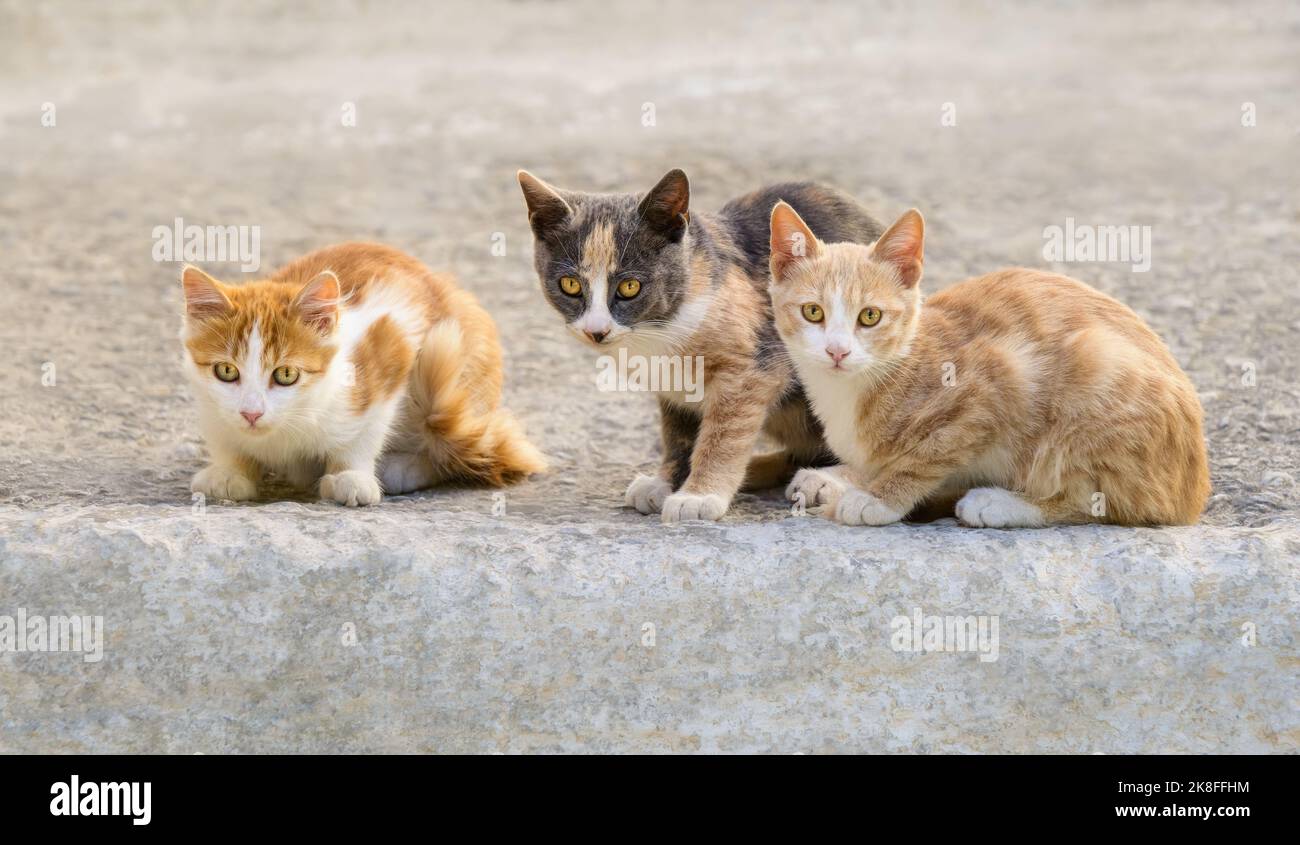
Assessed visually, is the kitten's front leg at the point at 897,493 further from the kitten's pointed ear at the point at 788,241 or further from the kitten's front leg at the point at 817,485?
the kitten's pointed ear at the point at 788,241

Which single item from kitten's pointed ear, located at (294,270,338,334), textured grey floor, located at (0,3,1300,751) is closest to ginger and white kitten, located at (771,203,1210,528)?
textured grey floor, located at (0,3,1300,751)

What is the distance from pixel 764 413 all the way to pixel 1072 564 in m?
0.93

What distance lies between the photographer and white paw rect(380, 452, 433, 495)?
424cm

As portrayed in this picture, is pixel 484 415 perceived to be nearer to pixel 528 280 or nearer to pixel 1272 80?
pixel 528 280

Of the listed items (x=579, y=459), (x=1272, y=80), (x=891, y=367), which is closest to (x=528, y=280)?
(x=579, y=459)

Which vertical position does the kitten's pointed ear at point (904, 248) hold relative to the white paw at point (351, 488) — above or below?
above

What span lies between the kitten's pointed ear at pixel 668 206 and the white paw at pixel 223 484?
139 centimetres

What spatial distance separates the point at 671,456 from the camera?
413 centimetres

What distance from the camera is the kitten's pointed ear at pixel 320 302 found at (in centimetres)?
381

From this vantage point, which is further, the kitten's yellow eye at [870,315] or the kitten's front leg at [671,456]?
the kitten's front leg at [671,456]

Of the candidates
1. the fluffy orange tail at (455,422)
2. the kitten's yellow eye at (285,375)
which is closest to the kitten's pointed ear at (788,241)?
the fluffy orange tail at (455,422)

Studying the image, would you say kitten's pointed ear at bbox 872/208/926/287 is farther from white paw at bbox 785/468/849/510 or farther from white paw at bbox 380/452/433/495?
white paw at bbox 380/452/433/495

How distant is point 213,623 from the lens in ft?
11.0

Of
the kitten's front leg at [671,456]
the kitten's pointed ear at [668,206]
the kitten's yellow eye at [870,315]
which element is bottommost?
the kitten's front leg at [671,456]
